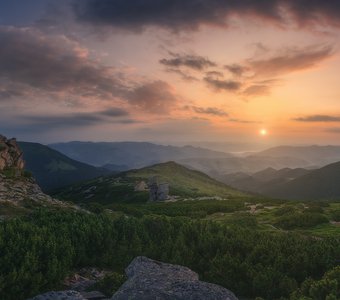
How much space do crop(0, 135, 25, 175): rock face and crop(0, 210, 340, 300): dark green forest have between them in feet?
117

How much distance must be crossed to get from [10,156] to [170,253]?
49850 mm

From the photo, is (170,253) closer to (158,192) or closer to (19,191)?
(19,191)

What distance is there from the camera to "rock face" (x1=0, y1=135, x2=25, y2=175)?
62.2m

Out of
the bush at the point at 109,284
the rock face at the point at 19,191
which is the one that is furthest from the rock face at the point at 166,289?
the rock face at the point at 19,191

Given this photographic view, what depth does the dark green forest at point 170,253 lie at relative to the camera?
19156 millimetres

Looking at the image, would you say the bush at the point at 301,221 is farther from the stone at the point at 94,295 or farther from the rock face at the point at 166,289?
the stone at the point at 94,295

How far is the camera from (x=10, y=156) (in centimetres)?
6562

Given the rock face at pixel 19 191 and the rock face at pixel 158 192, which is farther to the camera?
the rock face at pixel 158 192

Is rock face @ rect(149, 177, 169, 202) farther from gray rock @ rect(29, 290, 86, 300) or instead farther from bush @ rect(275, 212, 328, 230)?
gray rock @ rect(29, 290, 86, 300)

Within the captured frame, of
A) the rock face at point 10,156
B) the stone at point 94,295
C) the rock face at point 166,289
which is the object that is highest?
the rock face at point 10,156

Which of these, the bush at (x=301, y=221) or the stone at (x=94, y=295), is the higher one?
the stone at (x=94, y=295)

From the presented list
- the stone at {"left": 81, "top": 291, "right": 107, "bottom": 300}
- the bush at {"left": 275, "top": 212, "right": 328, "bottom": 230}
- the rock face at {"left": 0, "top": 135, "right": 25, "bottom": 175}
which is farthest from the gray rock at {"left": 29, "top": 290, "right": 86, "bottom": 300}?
the rock face at {"left": 0, "top": 135, "right": 25, "bottom": 175}

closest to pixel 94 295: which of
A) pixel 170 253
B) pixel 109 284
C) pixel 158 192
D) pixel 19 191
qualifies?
pixel 109 284

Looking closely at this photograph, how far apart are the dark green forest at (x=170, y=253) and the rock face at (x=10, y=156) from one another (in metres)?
35.7
